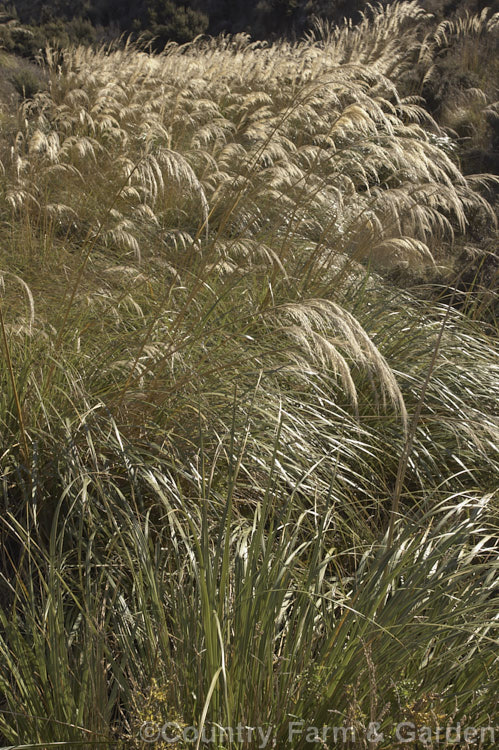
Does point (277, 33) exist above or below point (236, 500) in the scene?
above

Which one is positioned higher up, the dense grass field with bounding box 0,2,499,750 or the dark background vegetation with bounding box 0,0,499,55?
the dark background vegetation with bounding box 0,0,499,55

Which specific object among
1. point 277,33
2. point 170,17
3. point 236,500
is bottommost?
point 236,500

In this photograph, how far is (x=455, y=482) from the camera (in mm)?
2807

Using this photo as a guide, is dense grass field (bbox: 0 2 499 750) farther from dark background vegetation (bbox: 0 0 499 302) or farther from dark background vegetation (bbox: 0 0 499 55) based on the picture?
dark background vegetation (bbox: 0 0 499 55)

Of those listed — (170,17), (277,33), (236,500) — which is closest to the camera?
(236,500)

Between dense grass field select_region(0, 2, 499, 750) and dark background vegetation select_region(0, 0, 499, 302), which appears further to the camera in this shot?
dark background vegetation select_region(0, 0, 499, 302)

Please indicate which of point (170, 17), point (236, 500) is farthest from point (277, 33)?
point (236, 500)

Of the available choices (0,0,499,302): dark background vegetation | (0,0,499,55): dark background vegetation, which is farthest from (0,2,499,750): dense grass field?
(0,0,499,55): dark background vegetation

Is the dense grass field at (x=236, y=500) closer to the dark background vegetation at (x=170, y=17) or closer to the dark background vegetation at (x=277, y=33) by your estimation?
the dark background vegetation at (x=277, y=33)

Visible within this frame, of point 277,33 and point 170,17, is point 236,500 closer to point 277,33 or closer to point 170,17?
point 277,33

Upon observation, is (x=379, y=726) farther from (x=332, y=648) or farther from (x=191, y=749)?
(x=191, y=749)

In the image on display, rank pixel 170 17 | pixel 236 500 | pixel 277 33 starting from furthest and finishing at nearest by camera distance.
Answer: pixel 170 17, pixel 277 33, pixel 236 500

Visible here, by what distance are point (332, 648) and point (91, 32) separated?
23.4 meters

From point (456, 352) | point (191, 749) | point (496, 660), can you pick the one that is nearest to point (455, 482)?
point (456, 352)
